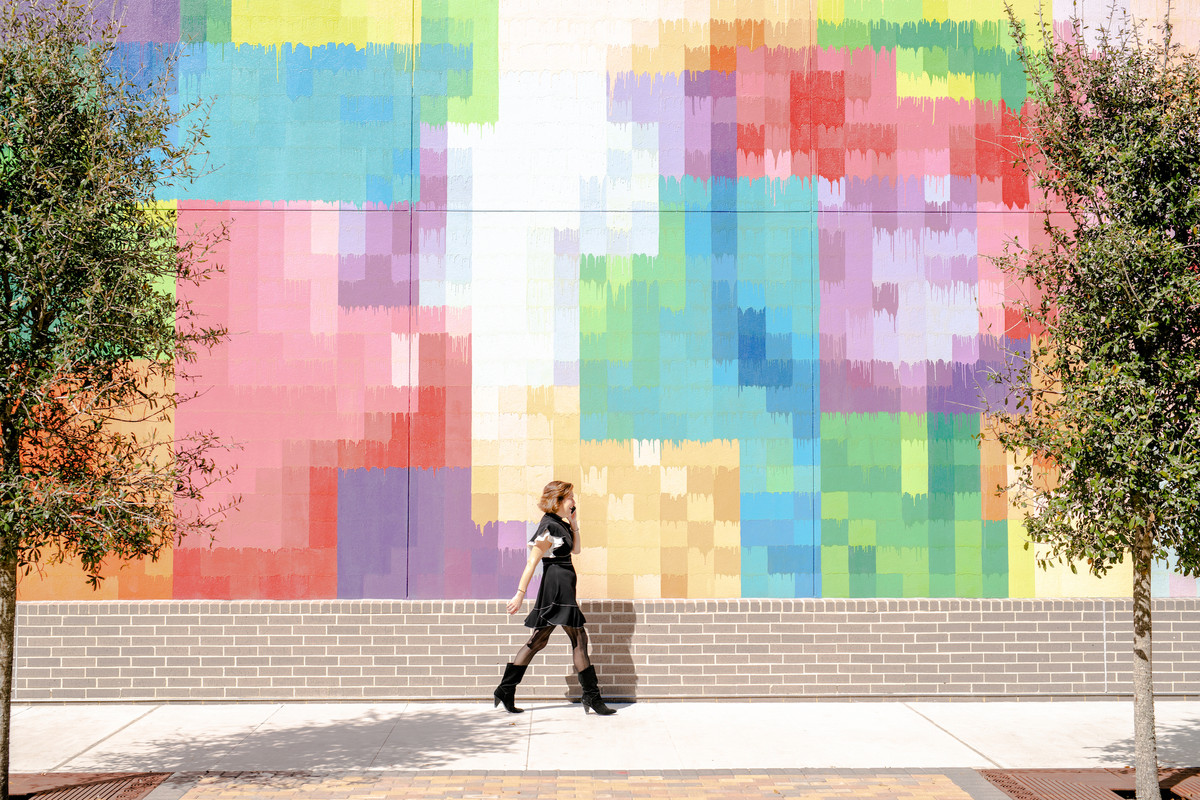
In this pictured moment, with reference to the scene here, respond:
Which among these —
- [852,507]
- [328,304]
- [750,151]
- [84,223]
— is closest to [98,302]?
[84,223]

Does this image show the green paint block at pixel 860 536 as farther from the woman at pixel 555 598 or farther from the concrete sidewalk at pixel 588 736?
the woman at pixel 555 598

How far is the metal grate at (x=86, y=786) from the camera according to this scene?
247 inches

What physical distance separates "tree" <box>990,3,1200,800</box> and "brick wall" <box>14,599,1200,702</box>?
2776 millimetres

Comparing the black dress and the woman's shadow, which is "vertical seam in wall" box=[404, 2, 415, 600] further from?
the woman's shadow

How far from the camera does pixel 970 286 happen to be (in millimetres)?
9297

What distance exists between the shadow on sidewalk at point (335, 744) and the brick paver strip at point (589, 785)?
291mm

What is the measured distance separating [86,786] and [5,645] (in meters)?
1.12

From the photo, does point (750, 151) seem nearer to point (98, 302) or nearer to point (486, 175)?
point (486, 175)

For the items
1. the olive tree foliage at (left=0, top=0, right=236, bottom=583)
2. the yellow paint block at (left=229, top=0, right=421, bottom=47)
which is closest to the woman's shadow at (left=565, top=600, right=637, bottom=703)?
the olive tree foliage at (left=0, top=0, right=236, bottom=583)

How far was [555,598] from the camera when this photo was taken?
8203 millimetres

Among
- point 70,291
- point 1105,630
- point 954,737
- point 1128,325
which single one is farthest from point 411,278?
point 1105,630

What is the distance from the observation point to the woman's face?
8.33 meters

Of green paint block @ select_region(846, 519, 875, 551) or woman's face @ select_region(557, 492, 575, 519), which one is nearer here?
woman's face @ select_region(557, 492, 575, 519)

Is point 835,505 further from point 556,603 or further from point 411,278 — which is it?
point 411,278
